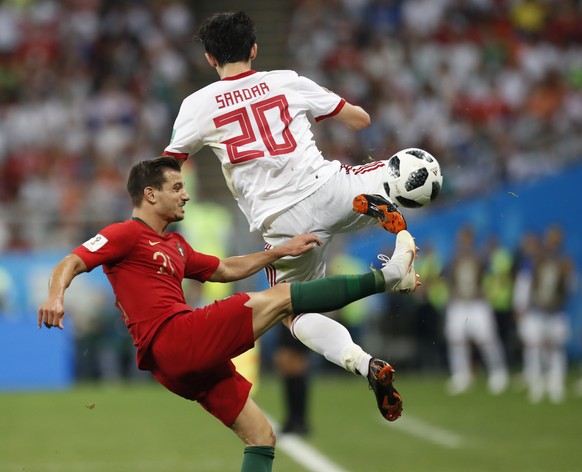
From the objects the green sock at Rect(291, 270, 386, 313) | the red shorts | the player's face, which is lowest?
the red shorts

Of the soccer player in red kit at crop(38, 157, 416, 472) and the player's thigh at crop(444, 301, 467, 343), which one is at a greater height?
the soccer player in red kit at crop(38, 157, 416, 472)

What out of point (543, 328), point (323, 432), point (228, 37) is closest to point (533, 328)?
point (543, 328)

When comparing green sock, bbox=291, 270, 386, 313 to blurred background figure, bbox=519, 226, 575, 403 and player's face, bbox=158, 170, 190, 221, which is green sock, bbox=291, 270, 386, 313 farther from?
blurred background figure, bbox=519, 226, 575, 403

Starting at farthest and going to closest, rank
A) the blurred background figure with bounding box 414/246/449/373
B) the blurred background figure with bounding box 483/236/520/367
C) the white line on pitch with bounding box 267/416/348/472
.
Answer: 1. the blurred background figure with bounding box 414/246/449/373
2. the blurred background figure with bounding box 483/236/520/367
3. the white line on pitch with bounding box 267/416/348/472

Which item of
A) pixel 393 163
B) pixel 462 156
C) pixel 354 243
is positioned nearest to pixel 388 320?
pixel 354 243

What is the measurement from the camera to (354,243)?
61.9 feet

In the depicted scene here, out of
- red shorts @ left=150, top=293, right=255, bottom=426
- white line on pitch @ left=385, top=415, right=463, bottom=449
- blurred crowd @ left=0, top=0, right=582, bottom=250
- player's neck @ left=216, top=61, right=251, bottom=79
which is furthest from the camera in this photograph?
blurred crowd @ left=0, top=0, right=582, bottom=250

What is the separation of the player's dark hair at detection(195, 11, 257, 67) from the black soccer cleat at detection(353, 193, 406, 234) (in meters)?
1.07

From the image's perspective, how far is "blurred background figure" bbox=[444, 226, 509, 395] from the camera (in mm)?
16469

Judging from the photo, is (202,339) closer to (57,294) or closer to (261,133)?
(57,294)

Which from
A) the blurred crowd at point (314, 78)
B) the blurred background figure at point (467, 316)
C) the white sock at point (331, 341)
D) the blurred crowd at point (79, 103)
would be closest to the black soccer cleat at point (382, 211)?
the white sock at point (331, 341)

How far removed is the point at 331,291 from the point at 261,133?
103cm

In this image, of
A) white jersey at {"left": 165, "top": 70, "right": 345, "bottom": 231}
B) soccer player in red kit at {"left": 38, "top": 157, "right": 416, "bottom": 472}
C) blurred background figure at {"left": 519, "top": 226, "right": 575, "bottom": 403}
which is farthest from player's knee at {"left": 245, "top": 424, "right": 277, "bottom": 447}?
blurred background figure at {"left": 519, "top": 226, "right": 575, "bottom": 403}

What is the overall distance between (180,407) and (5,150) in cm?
656
